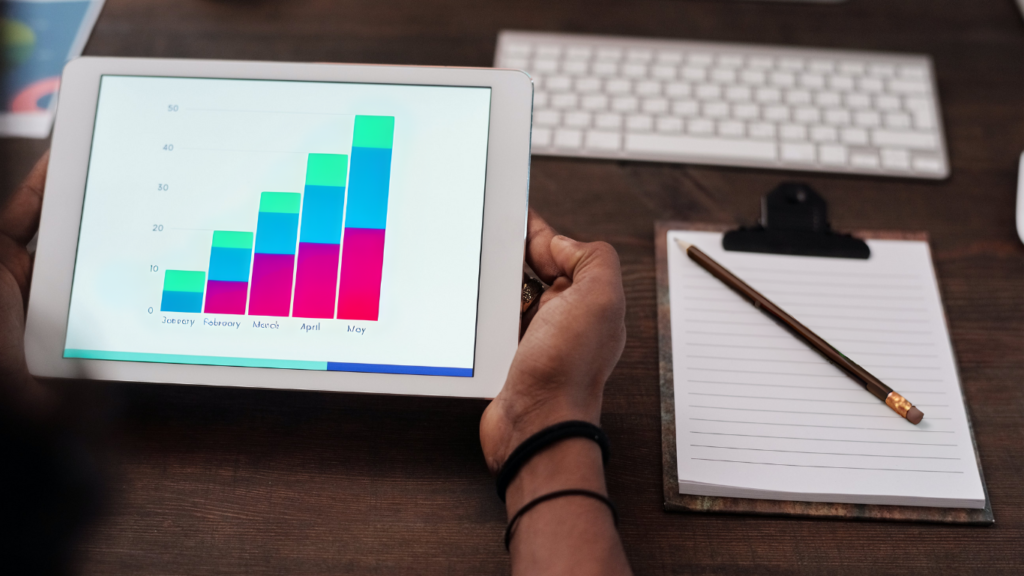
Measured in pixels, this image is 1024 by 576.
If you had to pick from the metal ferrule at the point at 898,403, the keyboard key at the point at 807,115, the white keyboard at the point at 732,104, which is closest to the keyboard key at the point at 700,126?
the white keyboard at the point at 732,104

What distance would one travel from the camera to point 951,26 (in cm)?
83

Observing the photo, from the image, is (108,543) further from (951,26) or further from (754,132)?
(951,26)

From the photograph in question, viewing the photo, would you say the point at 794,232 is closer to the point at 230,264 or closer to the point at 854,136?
the point at 854,136

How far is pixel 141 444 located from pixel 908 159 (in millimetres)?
887

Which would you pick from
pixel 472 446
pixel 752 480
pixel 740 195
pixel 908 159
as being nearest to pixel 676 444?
pixel 752 480

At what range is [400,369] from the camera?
1.69 feet

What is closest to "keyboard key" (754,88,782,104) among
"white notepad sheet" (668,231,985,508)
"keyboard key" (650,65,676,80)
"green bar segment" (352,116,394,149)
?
"keyboard key" (650,65,676,80)

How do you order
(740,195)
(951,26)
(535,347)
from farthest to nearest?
(951,26) < (740,195) < (535,347)

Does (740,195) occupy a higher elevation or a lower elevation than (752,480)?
higher

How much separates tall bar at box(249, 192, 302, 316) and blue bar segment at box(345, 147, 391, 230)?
0.17 feet

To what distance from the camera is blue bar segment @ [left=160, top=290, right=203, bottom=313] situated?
527 millimetres

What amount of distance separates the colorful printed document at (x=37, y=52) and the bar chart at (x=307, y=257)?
15.4 inches

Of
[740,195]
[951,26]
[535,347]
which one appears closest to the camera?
[535,347]

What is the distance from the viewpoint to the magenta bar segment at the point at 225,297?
53 cm
